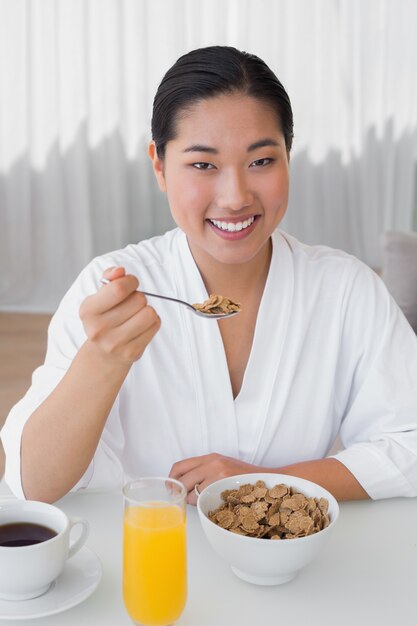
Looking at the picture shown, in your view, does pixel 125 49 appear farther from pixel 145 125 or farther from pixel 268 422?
pixel 268 422

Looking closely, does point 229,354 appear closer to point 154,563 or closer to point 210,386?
point 210,386

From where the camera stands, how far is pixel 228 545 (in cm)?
100

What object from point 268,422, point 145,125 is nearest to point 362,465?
point 268,422

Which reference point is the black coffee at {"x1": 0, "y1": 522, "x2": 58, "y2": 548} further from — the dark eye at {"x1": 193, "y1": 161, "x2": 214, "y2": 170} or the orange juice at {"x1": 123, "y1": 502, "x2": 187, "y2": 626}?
the dark eye at {"x1": 193, "y1": 161, "x2": 214, "y2": 170}

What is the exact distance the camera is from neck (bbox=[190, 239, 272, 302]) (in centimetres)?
154

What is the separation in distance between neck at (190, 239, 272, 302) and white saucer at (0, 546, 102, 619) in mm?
629

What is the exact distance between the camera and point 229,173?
1.33 meters

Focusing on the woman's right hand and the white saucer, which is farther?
the woman's right hand

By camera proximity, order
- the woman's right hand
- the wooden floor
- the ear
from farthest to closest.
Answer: the wooden floor → the ear → the woman's right hand

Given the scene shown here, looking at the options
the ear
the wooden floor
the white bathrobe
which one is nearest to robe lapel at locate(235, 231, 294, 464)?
the white bathrobe

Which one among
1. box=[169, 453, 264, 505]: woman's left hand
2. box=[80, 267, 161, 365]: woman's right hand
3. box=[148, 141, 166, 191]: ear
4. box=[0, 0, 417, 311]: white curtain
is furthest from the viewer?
box=[0, 0, 417, 311]: white curtain

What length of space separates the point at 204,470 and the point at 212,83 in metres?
0.62

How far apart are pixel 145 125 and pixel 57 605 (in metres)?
4.26

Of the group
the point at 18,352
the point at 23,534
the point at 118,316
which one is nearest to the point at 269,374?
the point at 118,316
